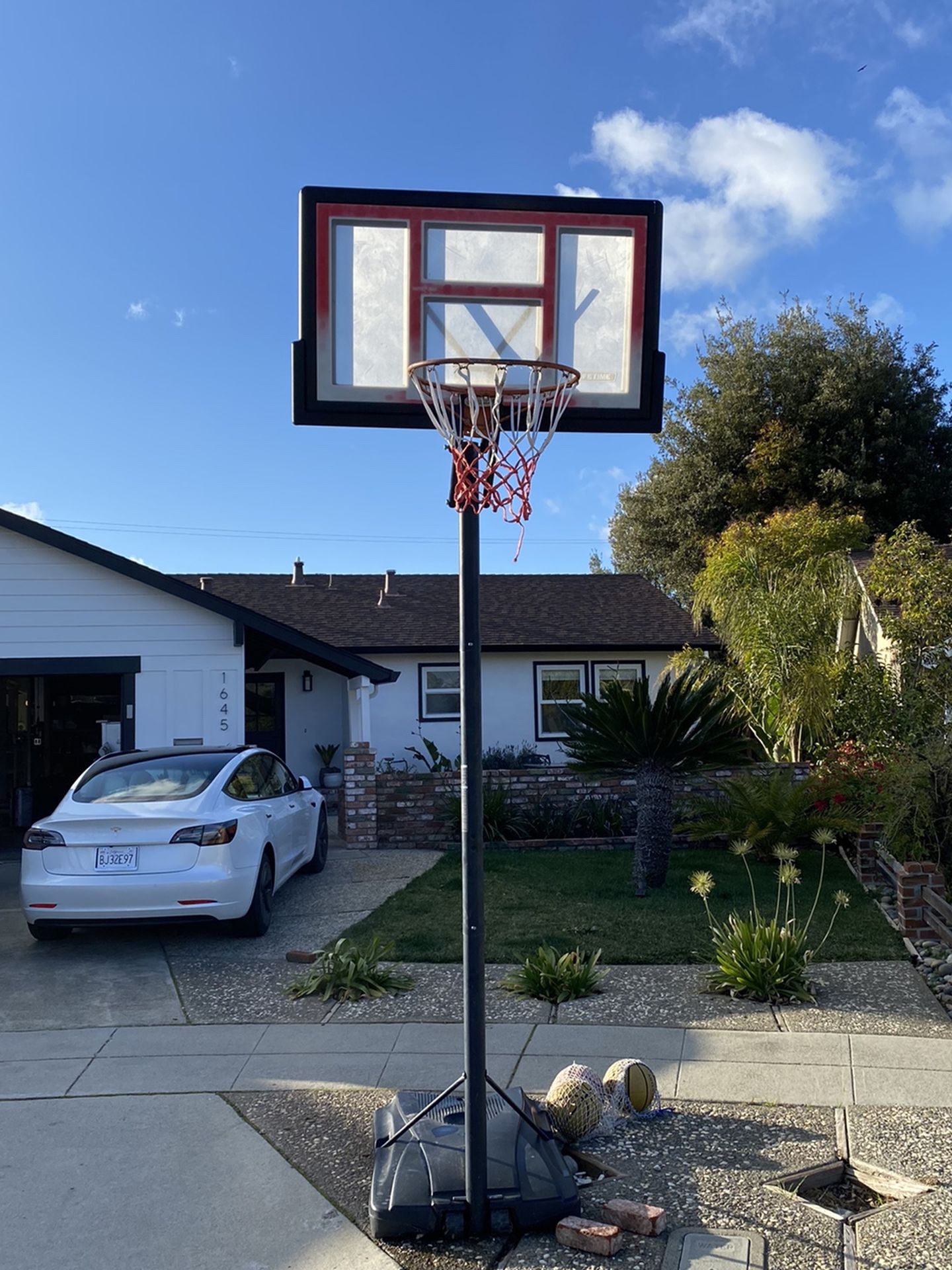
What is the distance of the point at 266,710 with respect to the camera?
19844 millimetres

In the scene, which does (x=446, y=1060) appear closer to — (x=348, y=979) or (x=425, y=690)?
(x=348, y=979)

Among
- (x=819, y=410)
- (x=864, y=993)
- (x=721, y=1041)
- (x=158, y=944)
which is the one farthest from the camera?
(x=819, y=410)

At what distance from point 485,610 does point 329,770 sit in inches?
172

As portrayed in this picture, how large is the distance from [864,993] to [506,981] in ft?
7.48

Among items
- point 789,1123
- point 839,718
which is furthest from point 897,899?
point 839,718

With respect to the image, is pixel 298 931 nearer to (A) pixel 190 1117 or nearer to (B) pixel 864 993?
(A) pixel 190 1117

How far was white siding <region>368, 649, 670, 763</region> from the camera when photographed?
19359 millimetres

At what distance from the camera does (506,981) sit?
287 inches

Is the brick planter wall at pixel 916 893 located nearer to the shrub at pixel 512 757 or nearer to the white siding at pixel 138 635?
the white siding at pixel 138 635

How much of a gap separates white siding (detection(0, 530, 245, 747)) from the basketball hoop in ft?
28.6

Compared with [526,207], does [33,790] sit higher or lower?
lower

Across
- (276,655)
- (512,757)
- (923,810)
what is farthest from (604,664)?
(923,810)

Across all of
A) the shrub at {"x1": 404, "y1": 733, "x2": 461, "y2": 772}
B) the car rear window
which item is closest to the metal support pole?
the car rear window

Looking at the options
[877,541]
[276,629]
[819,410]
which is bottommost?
[276,629]
